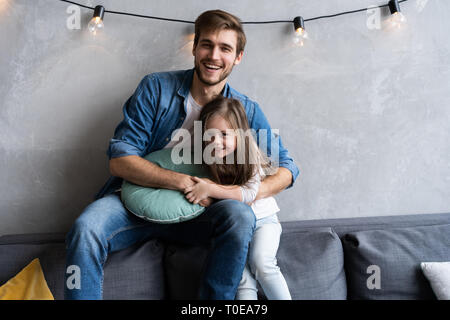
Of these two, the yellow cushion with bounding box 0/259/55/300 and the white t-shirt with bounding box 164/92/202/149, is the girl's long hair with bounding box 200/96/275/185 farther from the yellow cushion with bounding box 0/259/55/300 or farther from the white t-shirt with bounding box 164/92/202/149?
the yellow cushion with bounding box 0/259/55/300

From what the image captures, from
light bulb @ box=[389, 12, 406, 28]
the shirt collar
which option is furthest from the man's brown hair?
light bulb @ box=[389, 12, 406, 28]

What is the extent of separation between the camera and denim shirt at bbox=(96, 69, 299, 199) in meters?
1.54

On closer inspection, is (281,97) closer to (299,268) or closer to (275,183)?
(275,183)

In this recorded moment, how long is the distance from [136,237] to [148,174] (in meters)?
0.27

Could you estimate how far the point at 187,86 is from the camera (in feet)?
5.43

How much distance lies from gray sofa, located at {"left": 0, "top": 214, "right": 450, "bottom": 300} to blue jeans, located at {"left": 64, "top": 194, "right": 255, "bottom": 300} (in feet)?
0.31

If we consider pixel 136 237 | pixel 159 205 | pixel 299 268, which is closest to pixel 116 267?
pixel 136 237

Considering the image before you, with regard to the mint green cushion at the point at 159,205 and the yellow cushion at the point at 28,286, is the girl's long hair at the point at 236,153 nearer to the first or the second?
the mint green cushion at the point at 159,205

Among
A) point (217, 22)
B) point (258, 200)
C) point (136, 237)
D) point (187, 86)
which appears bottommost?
point (136, 237)

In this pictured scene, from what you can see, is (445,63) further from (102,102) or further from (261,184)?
(102,102)

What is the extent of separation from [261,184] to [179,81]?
641mm

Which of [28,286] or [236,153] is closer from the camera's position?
[28,286]

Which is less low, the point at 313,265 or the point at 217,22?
the point at 217,22

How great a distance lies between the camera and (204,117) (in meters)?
1.50
